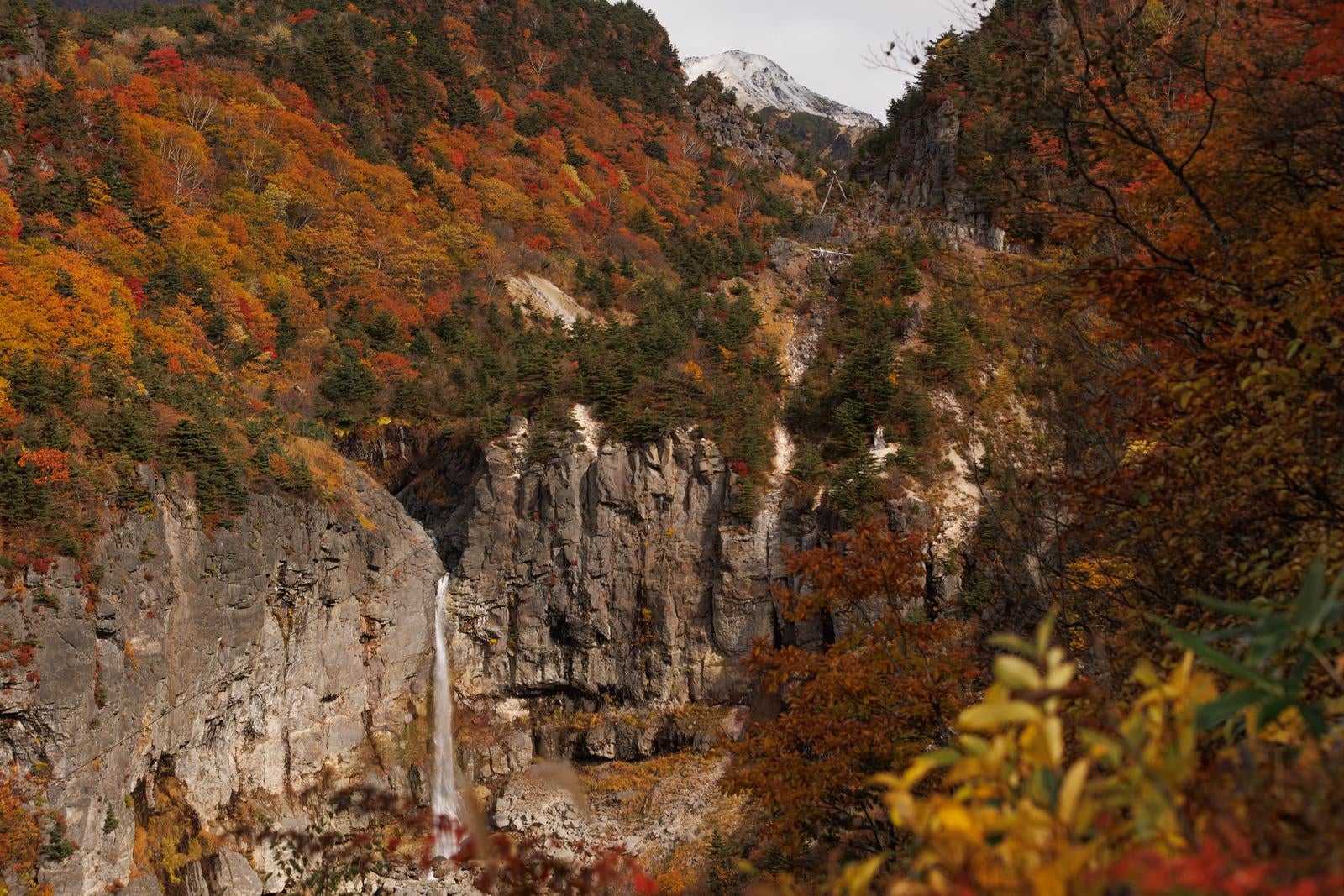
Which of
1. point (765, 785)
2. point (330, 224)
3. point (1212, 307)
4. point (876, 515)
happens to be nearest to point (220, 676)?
point (765, 785)

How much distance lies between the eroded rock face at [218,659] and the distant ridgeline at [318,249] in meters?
1.06

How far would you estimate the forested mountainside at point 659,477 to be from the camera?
3621 mm

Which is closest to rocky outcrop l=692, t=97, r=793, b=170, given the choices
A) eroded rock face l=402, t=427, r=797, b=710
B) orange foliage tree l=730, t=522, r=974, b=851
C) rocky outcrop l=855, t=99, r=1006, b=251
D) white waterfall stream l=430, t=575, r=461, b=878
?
rocky outcrop l=855, t=99, r=1006, b=251

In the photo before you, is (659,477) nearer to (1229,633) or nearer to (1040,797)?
(1229,633)

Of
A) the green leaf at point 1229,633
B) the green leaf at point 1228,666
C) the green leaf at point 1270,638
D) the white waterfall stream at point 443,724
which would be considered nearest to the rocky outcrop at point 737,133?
the white waterfall stream at point 443,724

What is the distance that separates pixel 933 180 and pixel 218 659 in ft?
128

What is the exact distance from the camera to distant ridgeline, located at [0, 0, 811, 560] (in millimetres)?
18469

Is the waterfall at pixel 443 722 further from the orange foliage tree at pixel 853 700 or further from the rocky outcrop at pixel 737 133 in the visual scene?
the rocky outcrop at pixel 737 133

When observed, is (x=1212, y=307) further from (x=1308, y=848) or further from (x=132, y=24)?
(x=132, y=24)

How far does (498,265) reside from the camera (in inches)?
1548

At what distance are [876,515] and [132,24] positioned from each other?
1781 inches

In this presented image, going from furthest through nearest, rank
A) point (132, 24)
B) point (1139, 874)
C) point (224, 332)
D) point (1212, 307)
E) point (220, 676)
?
point (132, 24), point (224, 332), point (220, 676), point (1212, 307), point (1139, 874)

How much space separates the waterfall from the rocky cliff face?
0.52 metres

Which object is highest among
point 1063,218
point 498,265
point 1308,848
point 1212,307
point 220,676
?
point 498,265
